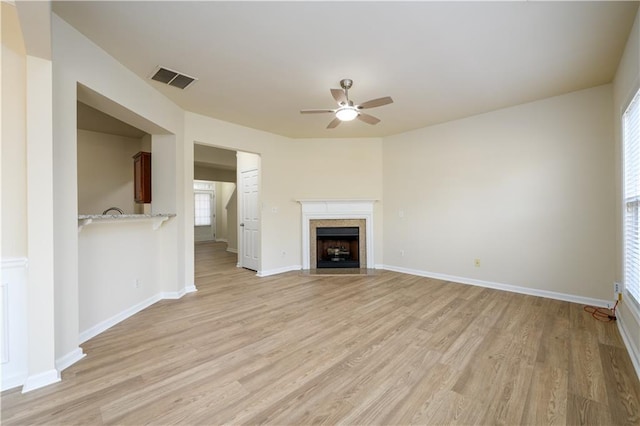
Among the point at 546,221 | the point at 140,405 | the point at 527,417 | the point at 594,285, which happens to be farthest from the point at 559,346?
the point at 140,405

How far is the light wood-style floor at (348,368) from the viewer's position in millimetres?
1600

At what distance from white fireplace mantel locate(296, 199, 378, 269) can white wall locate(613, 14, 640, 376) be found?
3302mm

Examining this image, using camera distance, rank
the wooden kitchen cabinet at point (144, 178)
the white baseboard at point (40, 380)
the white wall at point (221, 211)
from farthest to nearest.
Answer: the white wall at point (221, 211)
the wooden kitchen cabinet at point (144, 178)
the white baseboard at point (40, 380)

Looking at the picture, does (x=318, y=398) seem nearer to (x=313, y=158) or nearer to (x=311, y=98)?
(x=311, y=98)

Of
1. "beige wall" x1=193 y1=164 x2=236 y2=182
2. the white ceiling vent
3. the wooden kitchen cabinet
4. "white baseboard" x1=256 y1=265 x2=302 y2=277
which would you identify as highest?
the white ceiling vent

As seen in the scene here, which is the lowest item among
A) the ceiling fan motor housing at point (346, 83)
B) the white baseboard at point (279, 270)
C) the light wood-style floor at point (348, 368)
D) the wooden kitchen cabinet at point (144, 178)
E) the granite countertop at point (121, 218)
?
the light wood-style floor at point (348, 368)

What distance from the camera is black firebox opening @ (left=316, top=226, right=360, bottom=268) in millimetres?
5465

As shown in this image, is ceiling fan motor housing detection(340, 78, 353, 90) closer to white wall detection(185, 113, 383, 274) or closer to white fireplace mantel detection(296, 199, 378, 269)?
white wall detection(185, 113, 383, 274)

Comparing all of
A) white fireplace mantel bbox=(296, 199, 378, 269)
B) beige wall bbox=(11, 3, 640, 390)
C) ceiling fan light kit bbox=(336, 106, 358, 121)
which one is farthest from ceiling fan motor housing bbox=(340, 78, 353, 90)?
white fireplace mantel bbox=(296, 199, 378, 269)

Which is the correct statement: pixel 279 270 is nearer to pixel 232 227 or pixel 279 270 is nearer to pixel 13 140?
pixel 232 227

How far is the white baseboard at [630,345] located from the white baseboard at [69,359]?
4.22m

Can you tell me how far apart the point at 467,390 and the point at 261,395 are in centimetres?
137

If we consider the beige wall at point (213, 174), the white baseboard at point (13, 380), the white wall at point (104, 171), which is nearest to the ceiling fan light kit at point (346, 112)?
the white baseboard at point (13, 380)

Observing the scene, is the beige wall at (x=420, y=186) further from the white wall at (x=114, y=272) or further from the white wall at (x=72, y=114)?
the white wall at (x=114, y=272)
